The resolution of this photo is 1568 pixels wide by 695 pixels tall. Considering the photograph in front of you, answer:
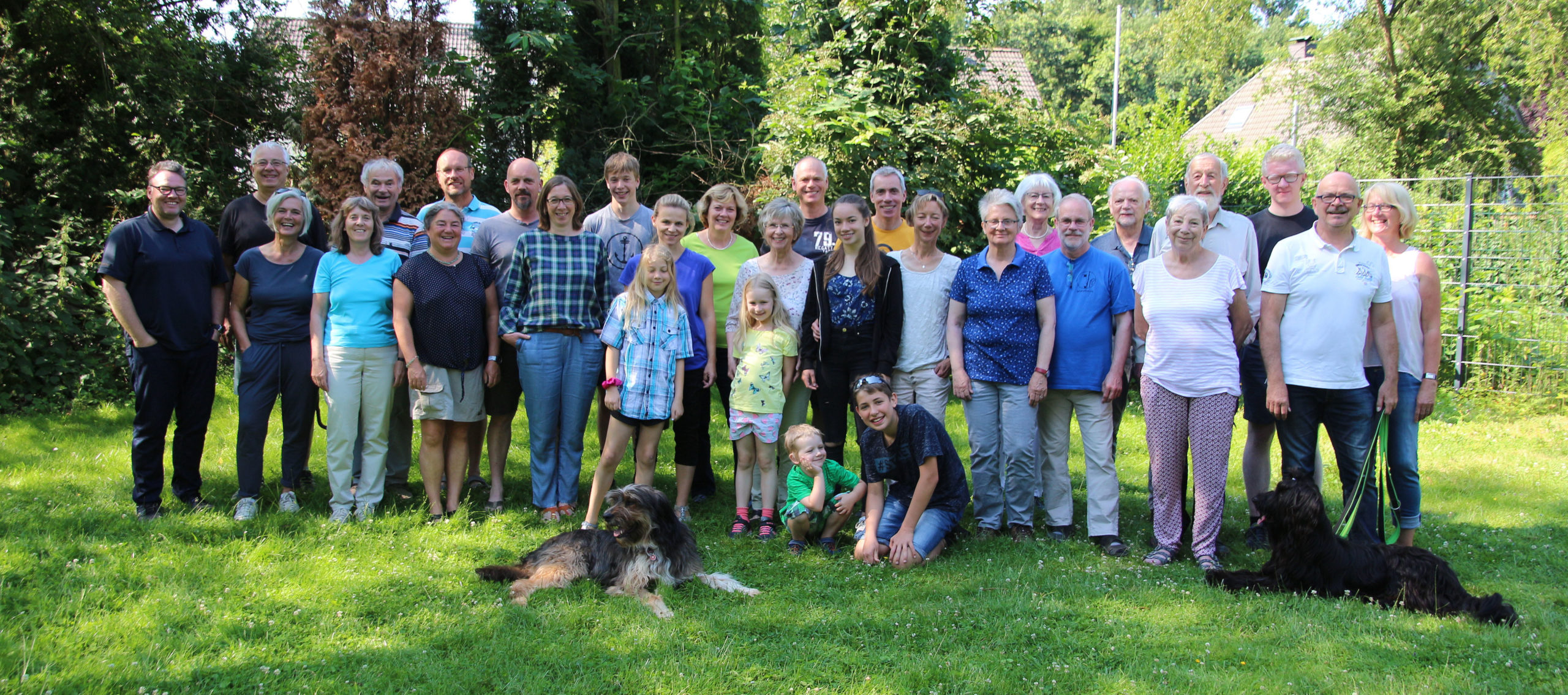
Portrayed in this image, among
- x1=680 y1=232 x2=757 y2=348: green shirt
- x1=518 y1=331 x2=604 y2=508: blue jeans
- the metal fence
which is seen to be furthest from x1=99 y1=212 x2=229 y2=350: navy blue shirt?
the metal fence

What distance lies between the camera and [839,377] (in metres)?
5.34

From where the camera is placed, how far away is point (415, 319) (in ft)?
17.3

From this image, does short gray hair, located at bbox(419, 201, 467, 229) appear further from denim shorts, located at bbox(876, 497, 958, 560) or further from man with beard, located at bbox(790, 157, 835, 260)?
denim shorts, located at bbox(876, 497, 958, 560)

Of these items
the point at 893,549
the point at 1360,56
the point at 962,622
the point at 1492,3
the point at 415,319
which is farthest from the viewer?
the point at 1360,56

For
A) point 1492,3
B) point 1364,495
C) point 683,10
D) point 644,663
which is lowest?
point 644,663

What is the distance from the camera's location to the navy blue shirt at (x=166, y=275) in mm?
5062

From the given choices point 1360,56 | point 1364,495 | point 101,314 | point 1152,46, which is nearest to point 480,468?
point 101,314

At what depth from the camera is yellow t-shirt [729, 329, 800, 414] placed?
5285 millimetres

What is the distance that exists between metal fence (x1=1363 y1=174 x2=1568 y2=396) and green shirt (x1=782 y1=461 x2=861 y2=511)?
25.5 ft

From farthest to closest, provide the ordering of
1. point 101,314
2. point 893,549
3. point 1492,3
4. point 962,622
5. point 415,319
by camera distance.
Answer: point 1492,3 < point 101,314 < point 415,319 < point 893,549 < point 962,622

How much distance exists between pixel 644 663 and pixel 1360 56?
16319mm

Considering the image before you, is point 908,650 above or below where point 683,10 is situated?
below

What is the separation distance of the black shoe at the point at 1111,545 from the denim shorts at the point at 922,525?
0.84 metres

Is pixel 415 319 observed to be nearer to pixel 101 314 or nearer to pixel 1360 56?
pixel 101 314
